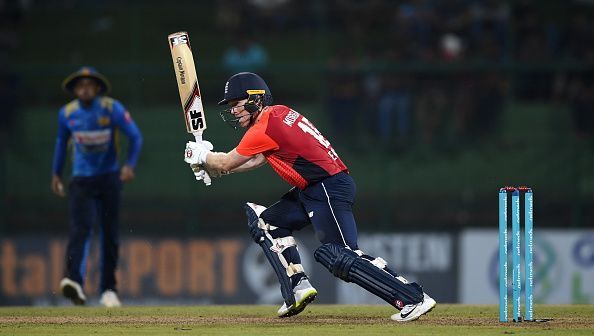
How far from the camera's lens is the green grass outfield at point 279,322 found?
7.79 meters

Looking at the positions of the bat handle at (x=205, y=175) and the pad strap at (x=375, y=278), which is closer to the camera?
the pad strap at (x=375, y=278)

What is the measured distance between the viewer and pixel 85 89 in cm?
1146

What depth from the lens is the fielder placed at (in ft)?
26.3

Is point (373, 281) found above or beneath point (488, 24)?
beneath

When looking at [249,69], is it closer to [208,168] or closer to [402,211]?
[402,211]

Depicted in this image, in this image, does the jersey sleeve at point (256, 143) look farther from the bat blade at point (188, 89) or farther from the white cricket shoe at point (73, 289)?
the white cricket shoe at point (73, 289)

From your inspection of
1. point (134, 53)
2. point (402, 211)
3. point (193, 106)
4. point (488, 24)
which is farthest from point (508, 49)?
point (193, 106)

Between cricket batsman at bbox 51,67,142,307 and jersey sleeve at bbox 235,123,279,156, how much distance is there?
3459 millimetres

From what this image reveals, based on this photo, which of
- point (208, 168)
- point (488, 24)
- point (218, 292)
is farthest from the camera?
point (488, 24)

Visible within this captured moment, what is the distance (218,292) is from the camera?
47.0 ft

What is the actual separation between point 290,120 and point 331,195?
595 millimetres

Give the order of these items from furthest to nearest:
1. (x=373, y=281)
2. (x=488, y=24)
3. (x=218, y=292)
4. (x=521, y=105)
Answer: (x=488, y=24) < (x=521, y=105) < (x=218, y=292) < (x=373, y=281)

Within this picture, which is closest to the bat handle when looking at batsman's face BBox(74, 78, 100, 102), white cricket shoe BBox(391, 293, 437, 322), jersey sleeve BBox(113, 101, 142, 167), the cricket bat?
the cricket bat

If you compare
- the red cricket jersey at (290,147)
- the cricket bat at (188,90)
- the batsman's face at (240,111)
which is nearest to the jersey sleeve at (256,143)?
the red cricket jersey at (290,147)
